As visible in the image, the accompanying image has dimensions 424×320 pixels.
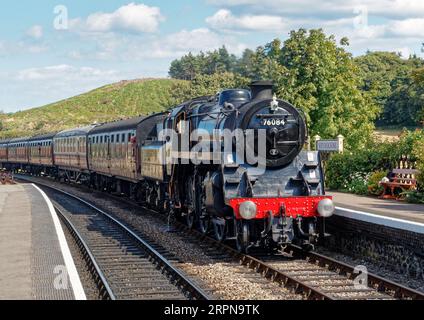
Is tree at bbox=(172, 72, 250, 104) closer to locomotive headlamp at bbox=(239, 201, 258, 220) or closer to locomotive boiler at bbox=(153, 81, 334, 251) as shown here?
locomotive boiler at bbox=(153, 81, 334, 251)

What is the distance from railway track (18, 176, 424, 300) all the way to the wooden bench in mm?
6180

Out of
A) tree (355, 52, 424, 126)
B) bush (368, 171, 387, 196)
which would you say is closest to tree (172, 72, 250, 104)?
tree (355, 52, 424, 126)

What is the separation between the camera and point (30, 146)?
179ft

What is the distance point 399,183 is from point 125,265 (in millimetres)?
9727

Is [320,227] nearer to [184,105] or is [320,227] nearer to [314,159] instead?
[314,159]

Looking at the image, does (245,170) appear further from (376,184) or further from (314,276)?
(376,184)

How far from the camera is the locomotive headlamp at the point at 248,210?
12.5 metres

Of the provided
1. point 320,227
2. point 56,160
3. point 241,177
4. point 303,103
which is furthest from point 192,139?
point 56,160

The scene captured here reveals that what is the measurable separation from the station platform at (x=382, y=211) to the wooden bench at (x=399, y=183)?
0.50 m

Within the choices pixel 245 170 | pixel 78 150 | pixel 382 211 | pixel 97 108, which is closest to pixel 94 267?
pixel 245 170

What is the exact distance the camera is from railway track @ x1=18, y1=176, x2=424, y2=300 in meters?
10.1

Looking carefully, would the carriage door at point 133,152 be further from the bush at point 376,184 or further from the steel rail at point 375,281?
the steel rail at point 375,281

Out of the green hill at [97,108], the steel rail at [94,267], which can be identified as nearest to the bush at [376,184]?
the steel rail at [94,267]
